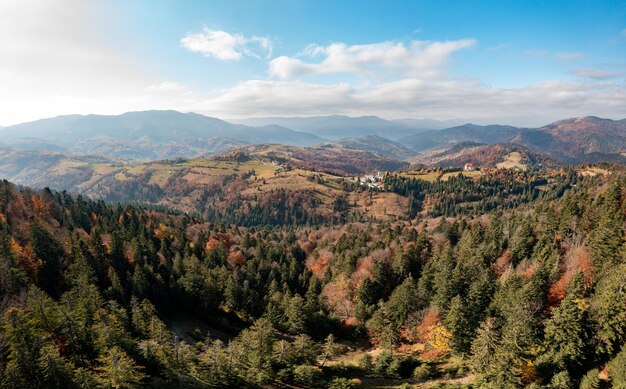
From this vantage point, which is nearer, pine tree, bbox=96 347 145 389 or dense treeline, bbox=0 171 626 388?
pine tree, bbox=96 347 145 389

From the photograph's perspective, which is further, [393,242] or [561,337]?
[393,242]

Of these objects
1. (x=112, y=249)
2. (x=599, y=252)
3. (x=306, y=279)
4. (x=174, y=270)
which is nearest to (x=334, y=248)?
(x=306, y=279)

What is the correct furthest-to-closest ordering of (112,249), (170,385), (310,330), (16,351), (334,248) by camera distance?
1. (334,248)
2. (112,249)
3. (310,330)
4. (170,385)
5. (16,351)

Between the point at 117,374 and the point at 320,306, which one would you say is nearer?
the point at 117,374

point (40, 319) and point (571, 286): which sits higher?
point (571, 286)

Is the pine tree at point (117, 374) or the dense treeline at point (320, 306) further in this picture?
the dense treeline at point (320, 306)

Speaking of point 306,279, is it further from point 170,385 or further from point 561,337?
point 561,337

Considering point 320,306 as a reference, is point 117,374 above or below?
above

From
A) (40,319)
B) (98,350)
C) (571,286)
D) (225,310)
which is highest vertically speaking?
(571,286)
